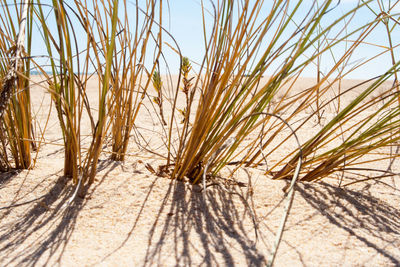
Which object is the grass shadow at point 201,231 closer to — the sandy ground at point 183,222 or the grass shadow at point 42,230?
the sandy ground at point 183,222

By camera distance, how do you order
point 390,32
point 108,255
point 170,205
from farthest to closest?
point 390,32 → point 170,205 → point 108,255

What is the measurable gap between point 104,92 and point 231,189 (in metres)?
0.51

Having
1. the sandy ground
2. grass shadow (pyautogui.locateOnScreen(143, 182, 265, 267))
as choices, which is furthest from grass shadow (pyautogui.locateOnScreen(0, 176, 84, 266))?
grass shadow (pyautogui.locateOnScreen(143, 182, 265, 267))

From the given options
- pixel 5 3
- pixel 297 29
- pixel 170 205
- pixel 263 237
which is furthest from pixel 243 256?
pixel 5 3

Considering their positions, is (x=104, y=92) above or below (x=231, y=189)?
above

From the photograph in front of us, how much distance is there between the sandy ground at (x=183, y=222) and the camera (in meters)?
0.86

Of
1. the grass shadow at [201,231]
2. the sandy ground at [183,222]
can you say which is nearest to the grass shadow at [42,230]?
the sandy ground at [183,222]

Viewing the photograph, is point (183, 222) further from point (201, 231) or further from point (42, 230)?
point (42, 230)

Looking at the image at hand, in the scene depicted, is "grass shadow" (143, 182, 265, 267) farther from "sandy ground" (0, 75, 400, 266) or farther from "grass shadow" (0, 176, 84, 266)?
"grass shadow" (0, 176, 84, 266)

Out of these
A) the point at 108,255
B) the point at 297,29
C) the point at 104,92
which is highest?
the point at 297,29

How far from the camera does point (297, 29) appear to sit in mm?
1036

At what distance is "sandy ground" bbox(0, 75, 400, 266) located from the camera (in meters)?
0.86

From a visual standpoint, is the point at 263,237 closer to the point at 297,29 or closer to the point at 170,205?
the point at 170,205

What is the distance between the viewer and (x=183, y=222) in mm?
1002
